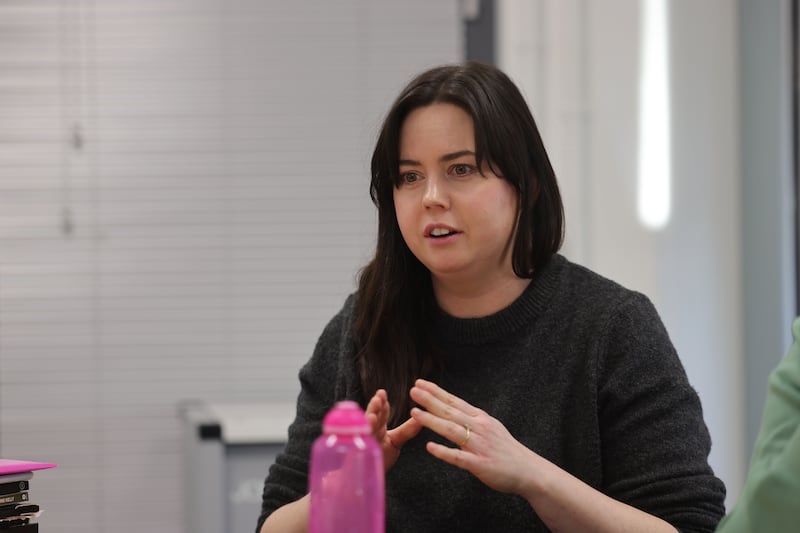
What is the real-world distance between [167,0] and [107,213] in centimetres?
71

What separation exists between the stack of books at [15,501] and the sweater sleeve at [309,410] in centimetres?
35

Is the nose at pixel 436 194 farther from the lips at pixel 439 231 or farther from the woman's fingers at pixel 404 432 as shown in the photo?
the woman's fingers at pixel 404 432

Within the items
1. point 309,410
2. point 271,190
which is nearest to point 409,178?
point 309,410

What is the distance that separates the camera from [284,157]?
3307mm

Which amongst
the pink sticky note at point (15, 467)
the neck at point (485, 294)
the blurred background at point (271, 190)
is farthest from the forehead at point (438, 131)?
the blurred background at point (271, 190)

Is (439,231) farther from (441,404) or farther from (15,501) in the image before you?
(15,501)

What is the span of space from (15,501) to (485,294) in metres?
0.76

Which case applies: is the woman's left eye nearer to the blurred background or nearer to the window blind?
the blurred background

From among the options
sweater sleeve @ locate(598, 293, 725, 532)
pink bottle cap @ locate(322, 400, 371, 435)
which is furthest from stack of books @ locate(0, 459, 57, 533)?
sweater sleeve @ locate(598, 293, 725, 532)

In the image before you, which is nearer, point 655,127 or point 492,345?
point 492,345

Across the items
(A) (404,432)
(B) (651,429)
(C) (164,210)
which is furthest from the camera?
(C) (164,210)

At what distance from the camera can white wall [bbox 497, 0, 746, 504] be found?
9.90 ft

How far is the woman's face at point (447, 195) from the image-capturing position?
1.48 meters

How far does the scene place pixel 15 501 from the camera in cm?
135
